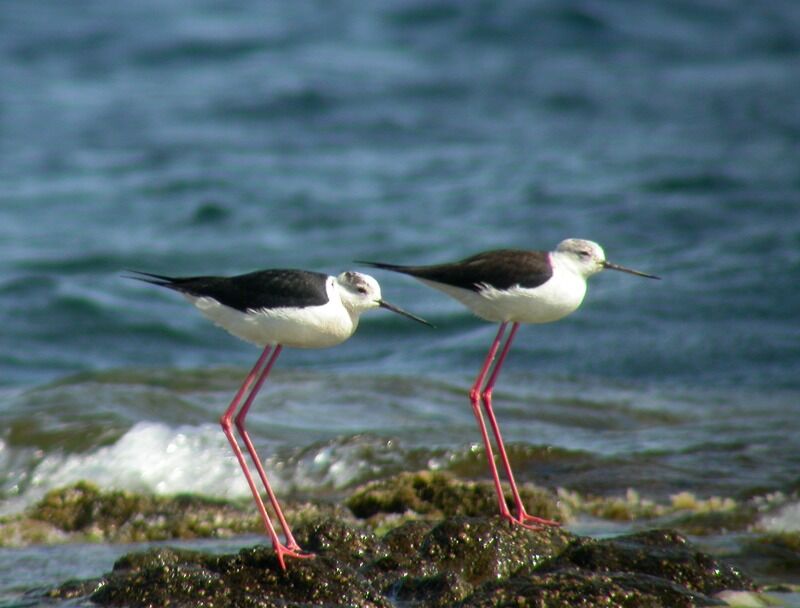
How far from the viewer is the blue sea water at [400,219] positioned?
11.7m

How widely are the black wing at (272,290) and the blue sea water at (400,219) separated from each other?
11.1ft

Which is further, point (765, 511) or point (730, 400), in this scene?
point (730, 400)

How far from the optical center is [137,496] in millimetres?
10055

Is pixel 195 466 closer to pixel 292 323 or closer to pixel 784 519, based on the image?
pixel 292 323

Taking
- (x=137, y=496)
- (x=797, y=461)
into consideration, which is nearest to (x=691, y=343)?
(x=797, y=461)

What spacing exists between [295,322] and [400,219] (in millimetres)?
14567

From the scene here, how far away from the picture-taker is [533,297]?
7.92 metres

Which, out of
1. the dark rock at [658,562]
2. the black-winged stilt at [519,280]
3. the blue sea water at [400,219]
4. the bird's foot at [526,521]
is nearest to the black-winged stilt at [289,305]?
the black-winged stilt at [519,280]

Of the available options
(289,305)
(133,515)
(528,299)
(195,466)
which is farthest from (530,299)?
(195,466)

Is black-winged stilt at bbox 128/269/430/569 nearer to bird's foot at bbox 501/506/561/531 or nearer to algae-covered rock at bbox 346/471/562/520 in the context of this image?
bird's foot at bbox 501/506/561/531

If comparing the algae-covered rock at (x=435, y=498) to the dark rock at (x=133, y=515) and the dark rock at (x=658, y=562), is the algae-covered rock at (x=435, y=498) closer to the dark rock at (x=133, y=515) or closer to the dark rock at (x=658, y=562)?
the dark rock at (x=133, y=515)

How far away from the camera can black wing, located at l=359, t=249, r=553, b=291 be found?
7926mm

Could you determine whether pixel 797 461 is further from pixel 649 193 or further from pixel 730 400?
pixel 649 193

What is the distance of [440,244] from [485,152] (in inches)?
196
